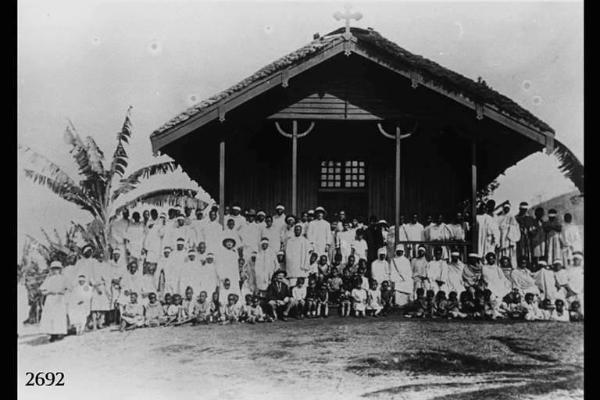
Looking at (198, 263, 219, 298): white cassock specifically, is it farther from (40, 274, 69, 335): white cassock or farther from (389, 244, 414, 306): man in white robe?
(389, 244, 414, 306): man in white robe

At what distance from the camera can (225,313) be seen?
50.7 ft

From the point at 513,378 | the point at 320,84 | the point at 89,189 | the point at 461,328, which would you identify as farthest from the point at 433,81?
the point at 89,189

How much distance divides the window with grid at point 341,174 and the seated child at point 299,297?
4150 mm

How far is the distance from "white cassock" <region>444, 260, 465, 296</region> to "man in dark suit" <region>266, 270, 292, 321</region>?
3.25 metres

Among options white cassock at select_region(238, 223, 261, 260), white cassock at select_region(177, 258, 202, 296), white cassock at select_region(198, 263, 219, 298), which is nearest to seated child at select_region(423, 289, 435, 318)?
white cassock at select_region(238, 223, 261, 260)

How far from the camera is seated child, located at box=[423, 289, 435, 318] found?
15376mm

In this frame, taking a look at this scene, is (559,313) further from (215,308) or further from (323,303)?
(215,308)

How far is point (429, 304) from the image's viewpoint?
50.7ft

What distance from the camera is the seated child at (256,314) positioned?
15.4 m

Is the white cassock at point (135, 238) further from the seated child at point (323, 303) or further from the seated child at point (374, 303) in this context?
the seated child at point (374, 303)

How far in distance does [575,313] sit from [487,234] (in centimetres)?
236

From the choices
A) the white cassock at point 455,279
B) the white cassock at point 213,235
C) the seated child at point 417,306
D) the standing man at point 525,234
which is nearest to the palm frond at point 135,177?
the white cassock at point 213,235

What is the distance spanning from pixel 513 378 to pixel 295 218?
534cm

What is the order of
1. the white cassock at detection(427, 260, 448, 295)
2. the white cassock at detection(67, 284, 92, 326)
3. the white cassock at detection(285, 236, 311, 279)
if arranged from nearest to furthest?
the white cassock at detection(285, 236, 311, 279) < the white cassock at detection(427, 260, 448, 295) < the white cassock at detection(67, 284, 92, 326)
